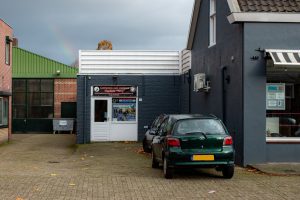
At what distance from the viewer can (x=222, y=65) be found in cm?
1739

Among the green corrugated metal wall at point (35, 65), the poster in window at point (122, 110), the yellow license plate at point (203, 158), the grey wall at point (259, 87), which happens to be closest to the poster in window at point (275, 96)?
the grey wall at point (259, 87)

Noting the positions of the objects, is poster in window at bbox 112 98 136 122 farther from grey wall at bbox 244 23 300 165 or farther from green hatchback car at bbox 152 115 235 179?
green hatchback car at bbox 152 115 235 179

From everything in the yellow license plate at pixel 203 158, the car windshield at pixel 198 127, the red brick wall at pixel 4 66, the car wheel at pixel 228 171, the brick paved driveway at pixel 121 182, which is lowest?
the brick paved driveway at pixel 121 182

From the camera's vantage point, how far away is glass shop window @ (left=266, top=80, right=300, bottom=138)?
15.4 m

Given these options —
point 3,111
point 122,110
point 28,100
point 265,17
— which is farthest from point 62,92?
point 265,17

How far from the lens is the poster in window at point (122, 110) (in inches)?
1024

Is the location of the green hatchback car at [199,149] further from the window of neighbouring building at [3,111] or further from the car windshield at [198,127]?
the window of neighbouring building at [3,111]

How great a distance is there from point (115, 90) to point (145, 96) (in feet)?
4.88

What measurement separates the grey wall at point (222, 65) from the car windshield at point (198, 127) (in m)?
2.44

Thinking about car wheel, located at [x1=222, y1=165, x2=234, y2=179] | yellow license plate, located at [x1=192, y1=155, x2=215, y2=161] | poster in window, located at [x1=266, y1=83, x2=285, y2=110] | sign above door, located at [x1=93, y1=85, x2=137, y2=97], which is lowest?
car wheel, located at [x1=222, y1=165, x2=234, y2=179]

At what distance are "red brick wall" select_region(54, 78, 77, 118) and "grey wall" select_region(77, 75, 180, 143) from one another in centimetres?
1165

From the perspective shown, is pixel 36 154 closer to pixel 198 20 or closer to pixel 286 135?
pixel 198 20

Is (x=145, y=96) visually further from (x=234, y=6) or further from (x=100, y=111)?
Result: (x=234, y=6)

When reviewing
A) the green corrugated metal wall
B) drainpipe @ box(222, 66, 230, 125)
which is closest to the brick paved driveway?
drainpipe @ box(222, 66, 230, 125)
